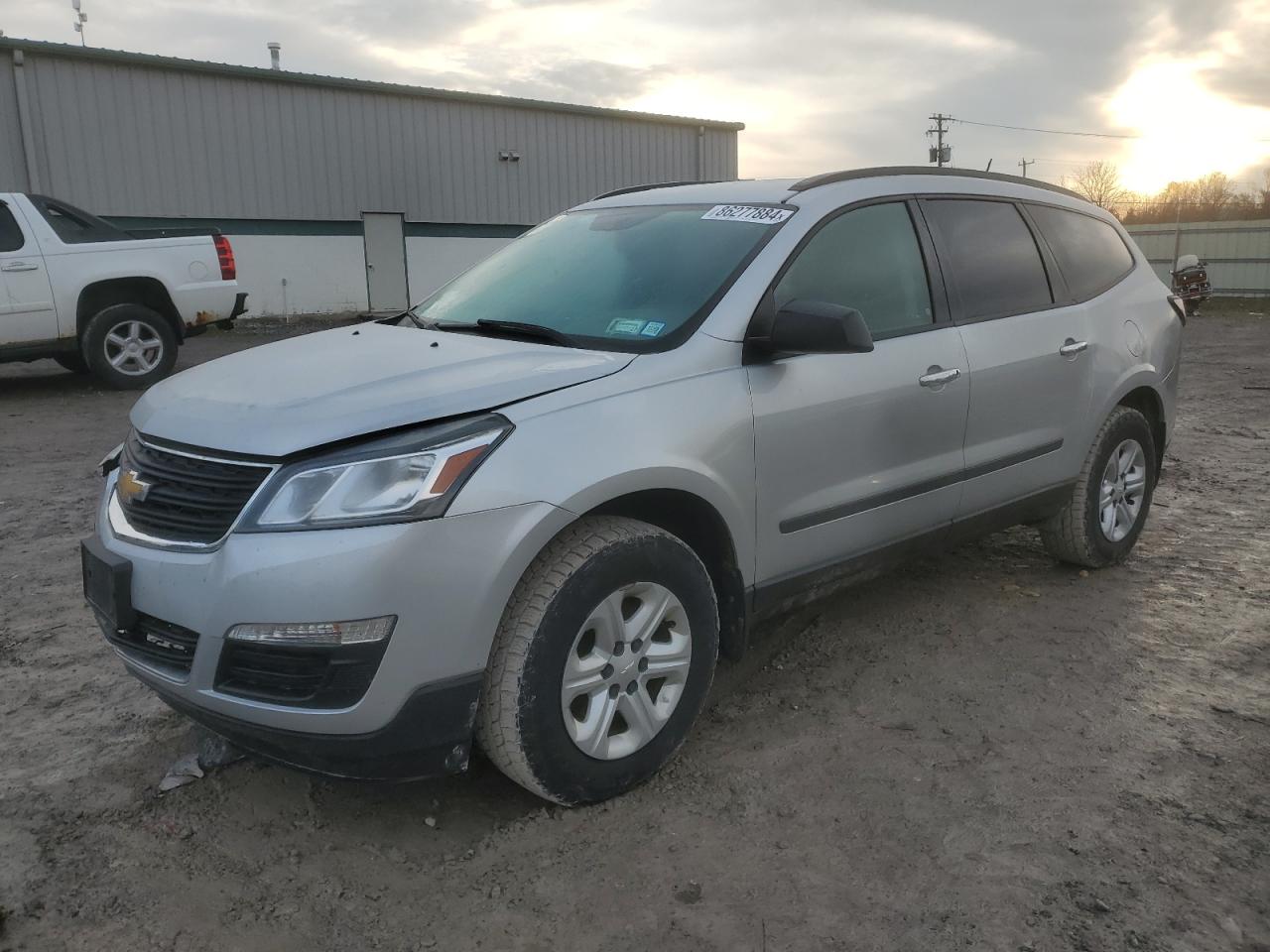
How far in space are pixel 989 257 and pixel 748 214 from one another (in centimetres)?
118

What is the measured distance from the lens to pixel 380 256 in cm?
2252

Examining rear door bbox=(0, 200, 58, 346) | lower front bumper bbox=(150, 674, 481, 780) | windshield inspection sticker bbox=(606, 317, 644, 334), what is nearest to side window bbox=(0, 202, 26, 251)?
rear door bbox=(0, 200, 58, 346)

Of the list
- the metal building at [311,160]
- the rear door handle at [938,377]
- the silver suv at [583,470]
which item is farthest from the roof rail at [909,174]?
the metal building at [311,160]

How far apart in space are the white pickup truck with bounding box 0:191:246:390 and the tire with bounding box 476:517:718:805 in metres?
8.60

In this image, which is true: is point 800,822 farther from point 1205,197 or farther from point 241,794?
point 1205,197

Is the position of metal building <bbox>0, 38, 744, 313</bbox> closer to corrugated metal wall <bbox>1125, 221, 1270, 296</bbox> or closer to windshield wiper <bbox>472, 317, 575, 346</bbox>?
corrugated metal wall <bbox>1125, 221, 1270, 296</bbox>

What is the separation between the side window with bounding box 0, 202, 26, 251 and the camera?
30.0ft

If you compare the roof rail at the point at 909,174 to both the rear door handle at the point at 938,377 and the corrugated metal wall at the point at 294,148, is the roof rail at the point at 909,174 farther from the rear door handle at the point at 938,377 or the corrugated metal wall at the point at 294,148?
the corrugated metal wall at the point at 294,148

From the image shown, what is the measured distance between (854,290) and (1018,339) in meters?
0.90

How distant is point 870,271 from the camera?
3.55 metres

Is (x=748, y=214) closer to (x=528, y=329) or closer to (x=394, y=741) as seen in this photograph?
(x=528, y=329)

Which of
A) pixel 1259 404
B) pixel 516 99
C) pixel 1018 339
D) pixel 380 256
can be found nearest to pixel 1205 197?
pixel 516 99

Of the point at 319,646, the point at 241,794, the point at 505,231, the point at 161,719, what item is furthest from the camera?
the point at 505,231

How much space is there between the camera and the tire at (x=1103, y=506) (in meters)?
4.43
